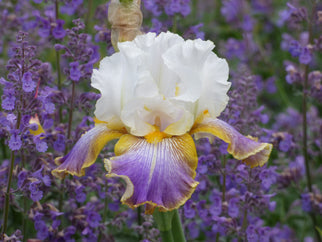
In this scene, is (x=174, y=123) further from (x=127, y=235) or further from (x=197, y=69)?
(x=127, y=235)

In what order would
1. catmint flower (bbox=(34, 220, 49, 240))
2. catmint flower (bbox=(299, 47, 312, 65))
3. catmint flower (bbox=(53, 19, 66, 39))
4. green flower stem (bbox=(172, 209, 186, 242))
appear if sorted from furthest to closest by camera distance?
catmint flower (bbox=(299, 47, 312, 65)) < catmint flower (bbox=(53, 19, 66, 39)) < catmint flower (bbox=(34, 220, 49, 240)) < green flower stem (bbox=(172, 209, 186, 242))

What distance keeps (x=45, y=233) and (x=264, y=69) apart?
3.10 m

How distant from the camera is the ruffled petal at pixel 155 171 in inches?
59.6

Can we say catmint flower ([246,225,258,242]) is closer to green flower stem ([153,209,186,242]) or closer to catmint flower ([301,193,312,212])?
catmint flower ([301,193,312,212])

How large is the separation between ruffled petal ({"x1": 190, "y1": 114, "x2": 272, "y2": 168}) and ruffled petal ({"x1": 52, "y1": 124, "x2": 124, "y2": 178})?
299 mm

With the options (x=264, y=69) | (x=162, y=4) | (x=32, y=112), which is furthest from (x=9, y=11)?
(x=264, y=69)

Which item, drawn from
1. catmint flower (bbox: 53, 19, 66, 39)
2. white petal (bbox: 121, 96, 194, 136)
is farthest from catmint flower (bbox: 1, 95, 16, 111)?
catmint flower (bbox: 53, 19, 66, 39)

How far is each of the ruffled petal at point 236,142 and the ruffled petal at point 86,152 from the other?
299 mm

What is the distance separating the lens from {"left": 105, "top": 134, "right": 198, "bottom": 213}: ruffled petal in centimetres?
Answer: 151

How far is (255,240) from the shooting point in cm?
248

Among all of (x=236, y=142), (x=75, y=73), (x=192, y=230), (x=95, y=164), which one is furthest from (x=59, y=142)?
(x=236, y=142)

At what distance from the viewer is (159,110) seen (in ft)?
5.49

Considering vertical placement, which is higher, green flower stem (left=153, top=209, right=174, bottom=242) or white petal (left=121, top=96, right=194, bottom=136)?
white petal (left=121, top=96, right=194, bottom=136)

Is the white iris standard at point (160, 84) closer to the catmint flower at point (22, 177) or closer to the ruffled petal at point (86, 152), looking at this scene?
the ruffled petal at point (86, 152)
